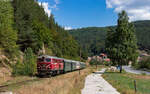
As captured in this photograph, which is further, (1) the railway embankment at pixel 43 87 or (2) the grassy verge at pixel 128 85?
(2) the grassy verge at pixel 128 85

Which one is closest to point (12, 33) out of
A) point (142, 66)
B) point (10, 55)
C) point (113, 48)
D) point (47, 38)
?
point (10, 55)

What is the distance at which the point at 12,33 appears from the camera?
43.2 meters

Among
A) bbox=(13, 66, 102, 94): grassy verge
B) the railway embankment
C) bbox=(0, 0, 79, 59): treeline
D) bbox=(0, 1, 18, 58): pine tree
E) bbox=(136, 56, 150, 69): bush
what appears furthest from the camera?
bbox=(136, 56, 150, 69): bush

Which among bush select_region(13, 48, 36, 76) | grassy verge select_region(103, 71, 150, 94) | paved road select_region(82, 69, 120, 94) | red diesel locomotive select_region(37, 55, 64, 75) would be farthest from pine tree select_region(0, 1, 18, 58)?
paved road select_region(82, 69, 120, 94)

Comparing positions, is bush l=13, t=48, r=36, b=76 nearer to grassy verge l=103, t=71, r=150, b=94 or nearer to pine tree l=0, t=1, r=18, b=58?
pine tree l=0, t=1, r=18, b=58

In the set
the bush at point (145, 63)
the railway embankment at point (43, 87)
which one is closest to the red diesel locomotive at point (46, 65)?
the railway embankment at point (43, 87)

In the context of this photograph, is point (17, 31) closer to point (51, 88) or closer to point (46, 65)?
point (46, 65)

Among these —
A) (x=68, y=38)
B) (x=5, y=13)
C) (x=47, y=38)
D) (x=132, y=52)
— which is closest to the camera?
(x=5, y=13)

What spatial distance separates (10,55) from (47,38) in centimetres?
3680

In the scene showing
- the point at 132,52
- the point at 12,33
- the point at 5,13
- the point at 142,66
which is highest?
the point at 5,13

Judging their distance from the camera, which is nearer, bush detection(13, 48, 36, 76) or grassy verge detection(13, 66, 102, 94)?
grassy verge detection(13, 66, 102, 94)

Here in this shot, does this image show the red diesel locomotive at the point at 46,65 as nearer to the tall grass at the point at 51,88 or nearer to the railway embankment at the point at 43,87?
the railway embankment at the point at 43,87

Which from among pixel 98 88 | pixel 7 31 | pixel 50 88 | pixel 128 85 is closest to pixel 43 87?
pixel 50 88

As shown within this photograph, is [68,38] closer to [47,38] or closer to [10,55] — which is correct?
[47,38]
